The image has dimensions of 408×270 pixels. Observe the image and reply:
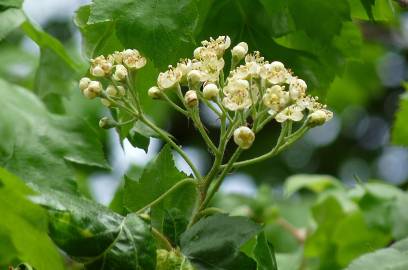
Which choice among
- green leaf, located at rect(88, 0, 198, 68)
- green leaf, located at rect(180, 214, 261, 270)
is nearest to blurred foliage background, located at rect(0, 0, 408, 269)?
green leaf, located at rect(88, 0, 198, 68)

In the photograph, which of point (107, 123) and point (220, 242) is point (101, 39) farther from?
point (220, 242)

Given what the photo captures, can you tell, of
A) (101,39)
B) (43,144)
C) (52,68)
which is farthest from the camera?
(52,68)

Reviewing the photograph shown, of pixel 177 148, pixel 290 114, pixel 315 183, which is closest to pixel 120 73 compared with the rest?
pixel 177 148

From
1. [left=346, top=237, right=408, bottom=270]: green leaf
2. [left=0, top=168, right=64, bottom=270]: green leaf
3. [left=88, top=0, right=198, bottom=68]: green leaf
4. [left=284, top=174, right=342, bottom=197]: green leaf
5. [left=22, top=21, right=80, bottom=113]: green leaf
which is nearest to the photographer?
[left=0, top=168, right=64, bottom=270]: green leaf

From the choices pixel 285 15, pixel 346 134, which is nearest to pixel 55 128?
pixel 285 15

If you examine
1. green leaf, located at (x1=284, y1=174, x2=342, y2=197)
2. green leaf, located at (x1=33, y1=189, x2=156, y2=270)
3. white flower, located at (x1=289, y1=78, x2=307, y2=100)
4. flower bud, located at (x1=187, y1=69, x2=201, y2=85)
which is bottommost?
green leaf, located at (x1=284, y1=174, x2=342, y2=197)

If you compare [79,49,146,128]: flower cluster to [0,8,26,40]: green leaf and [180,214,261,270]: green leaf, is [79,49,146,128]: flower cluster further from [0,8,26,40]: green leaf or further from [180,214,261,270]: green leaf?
[0,8,26,40]: green leaf

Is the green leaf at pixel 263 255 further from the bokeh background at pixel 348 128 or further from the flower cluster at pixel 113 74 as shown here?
the bokeh background at pixel 348 128
